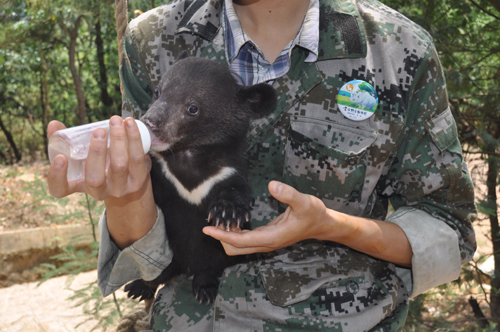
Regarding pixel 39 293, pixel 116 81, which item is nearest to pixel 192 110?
pixel 39 293

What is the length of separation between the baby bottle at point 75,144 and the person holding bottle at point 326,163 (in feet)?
Answer: 1.10

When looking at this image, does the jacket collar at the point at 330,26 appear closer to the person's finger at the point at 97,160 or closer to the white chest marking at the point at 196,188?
the white chest marking at the point at 196,188

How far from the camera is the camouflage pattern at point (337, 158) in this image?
183cm

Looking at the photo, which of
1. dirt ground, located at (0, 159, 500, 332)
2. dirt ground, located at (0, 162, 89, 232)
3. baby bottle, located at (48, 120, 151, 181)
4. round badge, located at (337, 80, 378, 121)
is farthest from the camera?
dirt ground, located at (0, 162, 89, 232)

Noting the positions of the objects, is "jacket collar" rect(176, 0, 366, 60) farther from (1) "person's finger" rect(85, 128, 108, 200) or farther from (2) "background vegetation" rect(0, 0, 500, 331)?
(2) "background vegetation" rect(0, 0, 500, 331)

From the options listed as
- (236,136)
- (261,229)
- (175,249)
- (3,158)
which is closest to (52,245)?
(175,249)

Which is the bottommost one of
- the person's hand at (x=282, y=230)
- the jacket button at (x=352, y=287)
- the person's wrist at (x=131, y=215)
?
the jacket button at (x=352, y=287)

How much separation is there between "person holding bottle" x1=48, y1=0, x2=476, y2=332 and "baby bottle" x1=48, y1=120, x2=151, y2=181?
1.10 ft

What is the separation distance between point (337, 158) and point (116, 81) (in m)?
10.3

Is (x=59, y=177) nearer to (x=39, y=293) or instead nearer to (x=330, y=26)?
A: (x=330, y=26)

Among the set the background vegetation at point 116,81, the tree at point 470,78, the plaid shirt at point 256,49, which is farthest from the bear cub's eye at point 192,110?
the tree at point 470,78

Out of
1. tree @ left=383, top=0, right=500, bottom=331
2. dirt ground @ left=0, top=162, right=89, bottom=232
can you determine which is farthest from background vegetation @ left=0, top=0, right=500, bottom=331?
dirt ground @ left=0, top=162, right=89, bottom=232

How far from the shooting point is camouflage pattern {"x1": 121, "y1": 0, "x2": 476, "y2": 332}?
1.83m

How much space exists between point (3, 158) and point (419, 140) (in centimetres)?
1075
